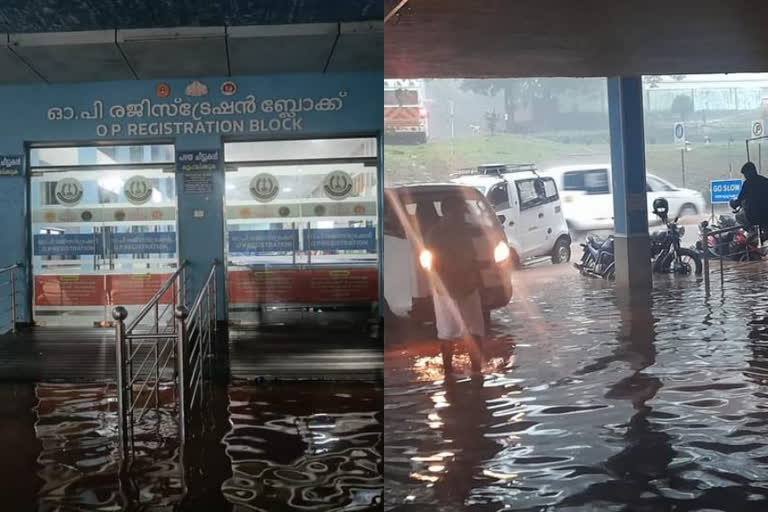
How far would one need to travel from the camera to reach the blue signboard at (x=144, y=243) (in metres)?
4.41

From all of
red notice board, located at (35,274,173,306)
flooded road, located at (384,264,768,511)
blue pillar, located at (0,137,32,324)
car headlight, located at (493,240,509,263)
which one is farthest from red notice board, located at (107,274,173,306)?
car headlight, located at (493,240,509,263)

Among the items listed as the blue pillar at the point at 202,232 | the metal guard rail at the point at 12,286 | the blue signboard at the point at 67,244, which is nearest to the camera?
the metal guard rail at the point at 12,286

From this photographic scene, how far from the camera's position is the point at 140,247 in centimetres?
449

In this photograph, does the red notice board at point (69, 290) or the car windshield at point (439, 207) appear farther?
the red notice board at point (69, 290)

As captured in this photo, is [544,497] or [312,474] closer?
[544,497]

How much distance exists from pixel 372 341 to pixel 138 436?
1.41 m

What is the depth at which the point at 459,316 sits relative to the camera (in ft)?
5.26

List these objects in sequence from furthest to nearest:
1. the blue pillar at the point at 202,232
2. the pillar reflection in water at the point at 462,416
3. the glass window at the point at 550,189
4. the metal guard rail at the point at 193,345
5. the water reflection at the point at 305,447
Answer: the blue pillar at the point at 202,232
the metal guard rail at the point at 193,345
the water reflection at the point at 305,447
the pillar reflection in water at the point at 462,416
the glass window at the point at 550,189

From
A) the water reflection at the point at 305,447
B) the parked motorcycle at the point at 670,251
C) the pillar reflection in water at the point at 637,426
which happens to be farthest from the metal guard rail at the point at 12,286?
the parked motorcycle at the point at 670,251

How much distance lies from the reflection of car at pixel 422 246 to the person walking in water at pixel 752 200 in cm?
54

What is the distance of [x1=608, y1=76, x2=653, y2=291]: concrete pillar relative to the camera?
1468 millimetres

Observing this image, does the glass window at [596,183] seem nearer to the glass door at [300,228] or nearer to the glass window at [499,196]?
the glass window at [499,196]

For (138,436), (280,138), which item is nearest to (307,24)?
(280,138)

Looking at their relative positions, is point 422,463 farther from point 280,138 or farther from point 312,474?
point 280,138
